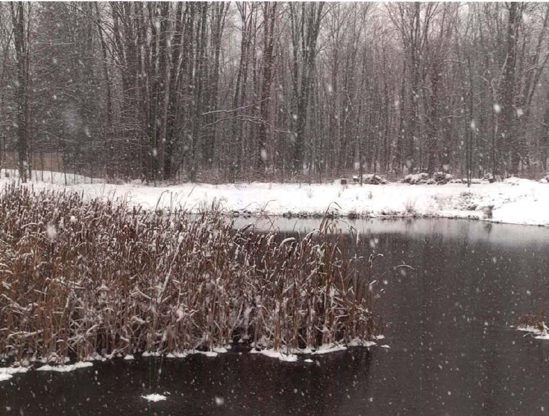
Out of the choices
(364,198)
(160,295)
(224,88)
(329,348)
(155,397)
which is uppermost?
(224,88)

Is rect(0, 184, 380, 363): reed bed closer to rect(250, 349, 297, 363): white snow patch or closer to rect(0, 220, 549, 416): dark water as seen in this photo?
rect(250, 349, 297, 363): white snow patch

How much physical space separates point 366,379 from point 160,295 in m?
2.26

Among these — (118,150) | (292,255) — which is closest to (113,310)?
(292,255)

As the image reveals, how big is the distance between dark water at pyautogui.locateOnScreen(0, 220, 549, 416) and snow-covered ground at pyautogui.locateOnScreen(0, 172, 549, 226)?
11.9 metres

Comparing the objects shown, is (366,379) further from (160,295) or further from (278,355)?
(160,295)

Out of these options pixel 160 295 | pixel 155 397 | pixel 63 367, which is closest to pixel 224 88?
pixel 160 295

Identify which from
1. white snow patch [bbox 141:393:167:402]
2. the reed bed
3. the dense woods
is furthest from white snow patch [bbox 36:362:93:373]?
the dense woods

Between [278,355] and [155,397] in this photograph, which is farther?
[278,355]

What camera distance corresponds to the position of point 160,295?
6215 millimetres

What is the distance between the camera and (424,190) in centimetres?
2469

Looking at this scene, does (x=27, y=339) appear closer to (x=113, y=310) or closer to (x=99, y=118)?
(x=113, y=310)

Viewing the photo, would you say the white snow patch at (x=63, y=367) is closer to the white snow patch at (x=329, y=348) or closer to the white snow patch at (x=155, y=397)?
the white snow patch at (x=155, y=397)

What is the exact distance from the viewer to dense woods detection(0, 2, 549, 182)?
23250 mm

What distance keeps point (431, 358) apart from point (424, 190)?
18.8 m
